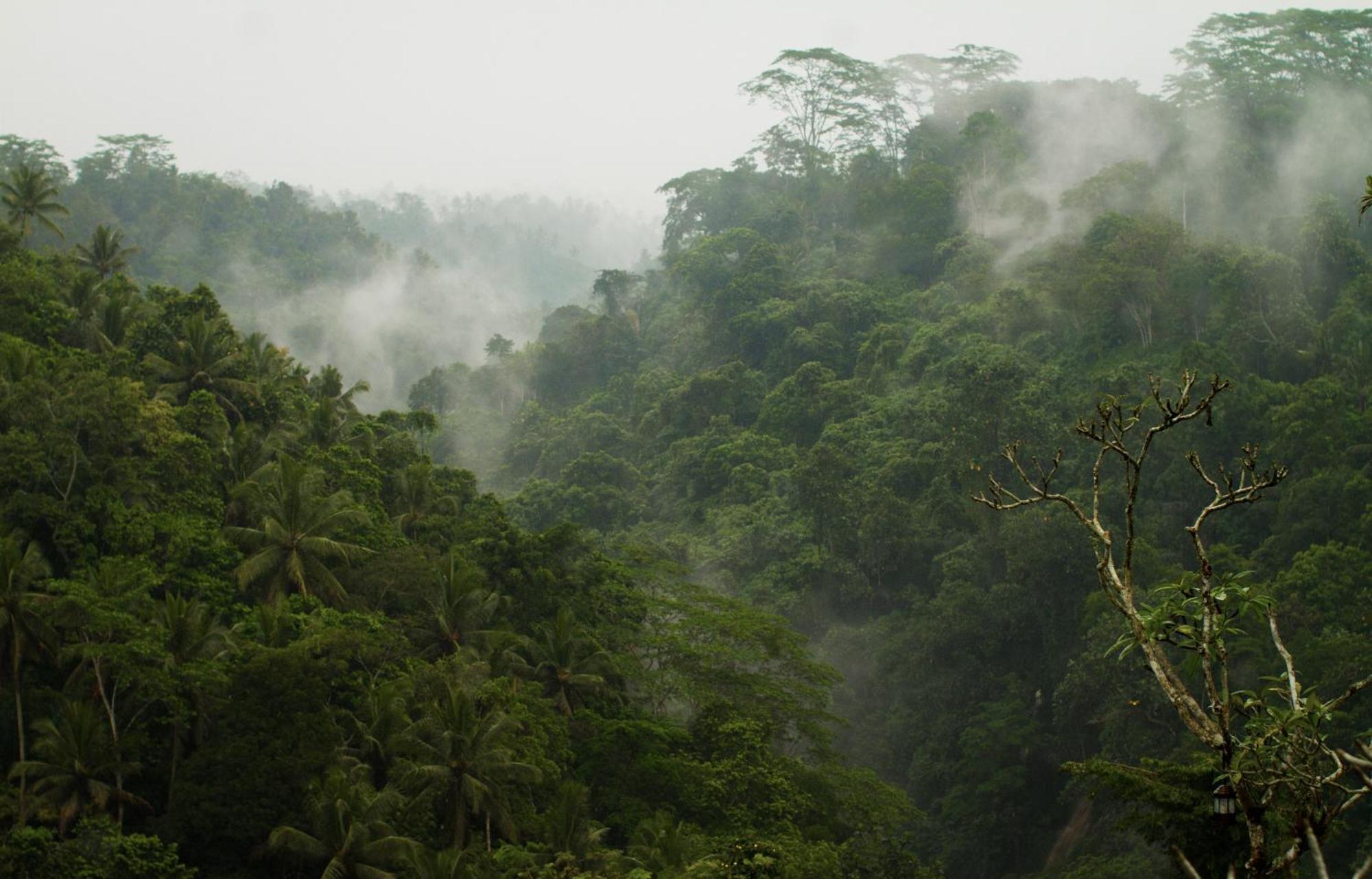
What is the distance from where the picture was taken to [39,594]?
71.3 ft

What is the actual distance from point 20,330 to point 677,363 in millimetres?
32707

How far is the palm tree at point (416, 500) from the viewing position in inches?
1300

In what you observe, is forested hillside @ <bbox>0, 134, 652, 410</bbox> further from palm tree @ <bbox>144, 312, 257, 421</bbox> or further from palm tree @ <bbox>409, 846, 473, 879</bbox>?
palm tree @ <bbox>409, 846, 473, 879</bbox>

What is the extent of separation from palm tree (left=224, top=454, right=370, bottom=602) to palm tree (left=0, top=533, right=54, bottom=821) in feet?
13.5

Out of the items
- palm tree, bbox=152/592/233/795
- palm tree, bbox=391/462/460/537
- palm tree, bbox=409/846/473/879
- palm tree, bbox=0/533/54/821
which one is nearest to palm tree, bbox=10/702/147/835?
palm tree, bbox=0/533/54/821

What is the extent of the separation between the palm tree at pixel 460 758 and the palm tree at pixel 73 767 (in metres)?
4.71

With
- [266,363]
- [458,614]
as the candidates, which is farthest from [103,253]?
[458,614]

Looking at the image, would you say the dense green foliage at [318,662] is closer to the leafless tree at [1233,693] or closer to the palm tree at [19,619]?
the palm tree at [19,619]

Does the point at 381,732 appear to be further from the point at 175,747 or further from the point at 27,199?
A: the point at 27,199

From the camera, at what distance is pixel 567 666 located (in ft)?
90.3

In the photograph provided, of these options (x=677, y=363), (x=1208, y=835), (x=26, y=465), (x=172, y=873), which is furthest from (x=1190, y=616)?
(x=677, y=363)

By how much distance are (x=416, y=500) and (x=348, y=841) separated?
47.7 ft

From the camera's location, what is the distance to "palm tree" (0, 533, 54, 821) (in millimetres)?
21469

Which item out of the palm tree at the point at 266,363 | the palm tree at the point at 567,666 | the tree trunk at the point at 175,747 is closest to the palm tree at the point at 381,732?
the tree trunk at the point at 175,747
